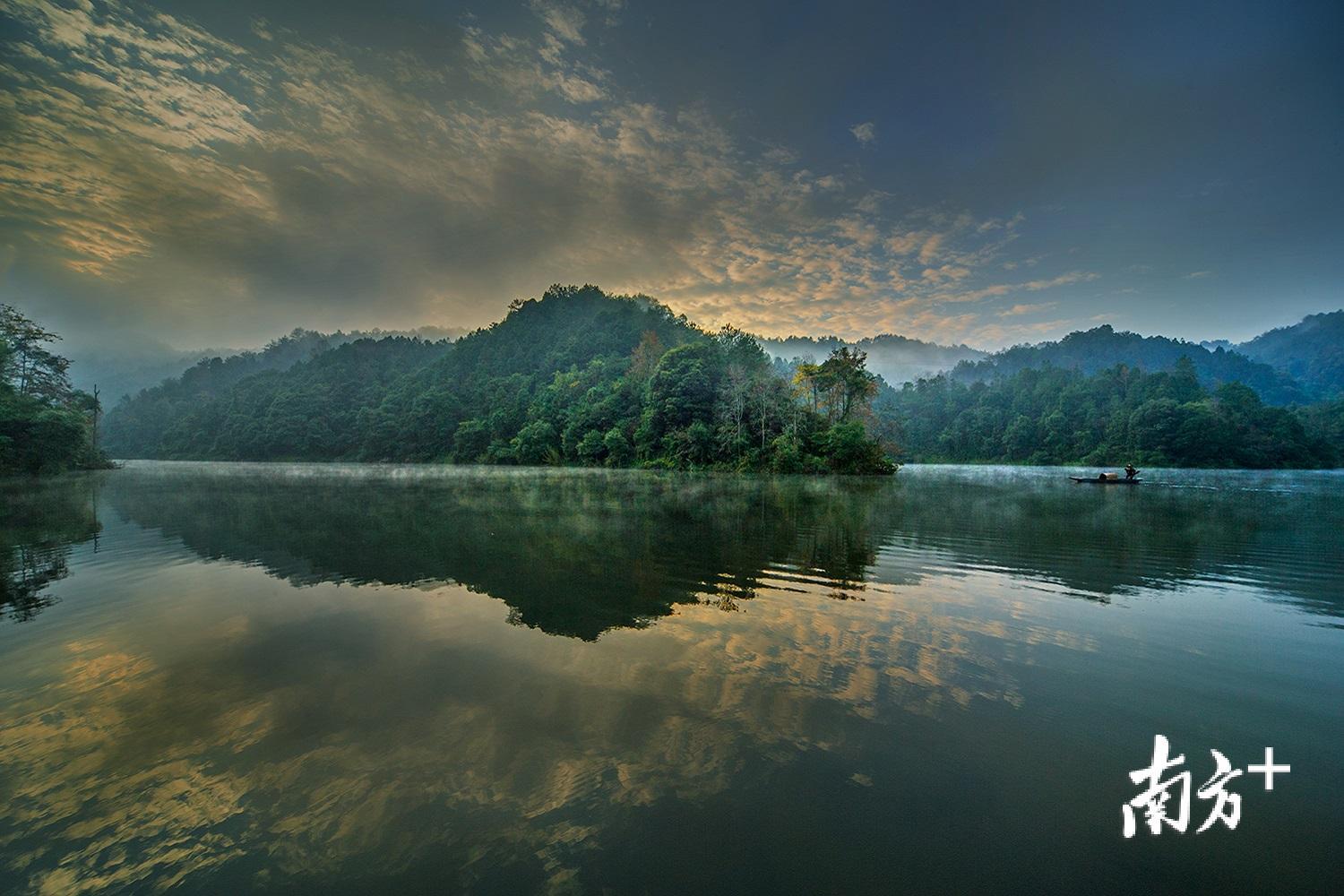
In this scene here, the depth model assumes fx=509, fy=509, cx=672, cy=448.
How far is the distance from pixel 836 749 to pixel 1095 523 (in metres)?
19.4

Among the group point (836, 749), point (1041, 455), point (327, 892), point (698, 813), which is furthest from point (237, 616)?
point (1041, 455)

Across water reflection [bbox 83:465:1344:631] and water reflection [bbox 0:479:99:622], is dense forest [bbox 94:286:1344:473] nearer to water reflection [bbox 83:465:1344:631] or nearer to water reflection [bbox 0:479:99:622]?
water reflection [bbox 83:465:1344:631]

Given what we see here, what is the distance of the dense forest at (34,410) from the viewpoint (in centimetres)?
3647

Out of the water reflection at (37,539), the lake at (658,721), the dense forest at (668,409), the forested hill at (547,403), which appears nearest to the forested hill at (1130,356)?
the dense forest at (668,409)

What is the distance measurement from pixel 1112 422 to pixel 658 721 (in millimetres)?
114163

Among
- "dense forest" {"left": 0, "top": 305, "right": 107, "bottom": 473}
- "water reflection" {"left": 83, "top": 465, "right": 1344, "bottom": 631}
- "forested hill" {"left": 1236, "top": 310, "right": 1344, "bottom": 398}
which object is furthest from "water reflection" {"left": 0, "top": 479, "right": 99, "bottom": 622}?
"forested hill" {"left": 1236, "top": 310, "right": 1344, "bottom": 398}

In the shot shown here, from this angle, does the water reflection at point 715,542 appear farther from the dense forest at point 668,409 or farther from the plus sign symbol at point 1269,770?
the dense forest at point 668,409

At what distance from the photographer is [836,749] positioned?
448 cm

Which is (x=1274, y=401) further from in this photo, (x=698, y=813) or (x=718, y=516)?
(x=698, y=813)

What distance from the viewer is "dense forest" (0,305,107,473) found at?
3647 cm

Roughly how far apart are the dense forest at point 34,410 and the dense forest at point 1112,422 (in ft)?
344

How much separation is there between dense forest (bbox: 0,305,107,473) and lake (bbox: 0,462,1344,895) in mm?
40813

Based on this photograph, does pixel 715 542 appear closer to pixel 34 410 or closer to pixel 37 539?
pixel 37 539

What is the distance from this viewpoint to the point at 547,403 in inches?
3209
